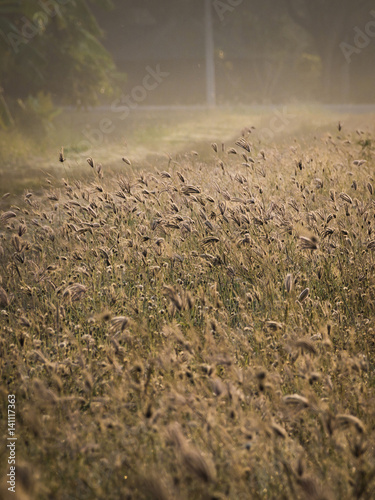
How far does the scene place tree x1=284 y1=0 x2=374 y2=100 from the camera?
31.2 meters

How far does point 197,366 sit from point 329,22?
33.7 m

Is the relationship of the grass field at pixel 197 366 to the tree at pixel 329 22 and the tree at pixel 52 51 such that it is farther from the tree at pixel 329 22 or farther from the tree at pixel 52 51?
the tree at pixel 329 22

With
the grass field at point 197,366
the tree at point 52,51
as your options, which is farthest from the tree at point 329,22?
the grass field at point 197,366

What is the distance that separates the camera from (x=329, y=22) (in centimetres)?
3206

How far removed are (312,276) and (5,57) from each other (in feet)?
48.0

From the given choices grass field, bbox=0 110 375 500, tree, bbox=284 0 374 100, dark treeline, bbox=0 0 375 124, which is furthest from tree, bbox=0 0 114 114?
tree, bbox=284 0 374 100

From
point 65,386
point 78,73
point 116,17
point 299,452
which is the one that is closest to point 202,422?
point 299,452

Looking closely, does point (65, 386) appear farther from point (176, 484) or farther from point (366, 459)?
point (366, 459)

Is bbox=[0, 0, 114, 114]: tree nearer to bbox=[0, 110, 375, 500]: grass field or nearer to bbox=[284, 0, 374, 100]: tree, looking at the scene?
bbox=[0, 110, 375, 500]: grass field

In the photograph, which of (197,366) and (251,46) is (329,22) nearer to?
(251,46)

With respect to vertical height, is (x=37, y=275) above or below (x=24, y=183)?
below

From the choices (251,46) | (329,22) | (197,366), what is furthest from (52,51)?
(329,22)

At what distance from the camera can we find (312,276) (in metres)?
3.97

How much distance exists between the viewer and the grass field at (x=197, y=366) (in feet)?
7.10
